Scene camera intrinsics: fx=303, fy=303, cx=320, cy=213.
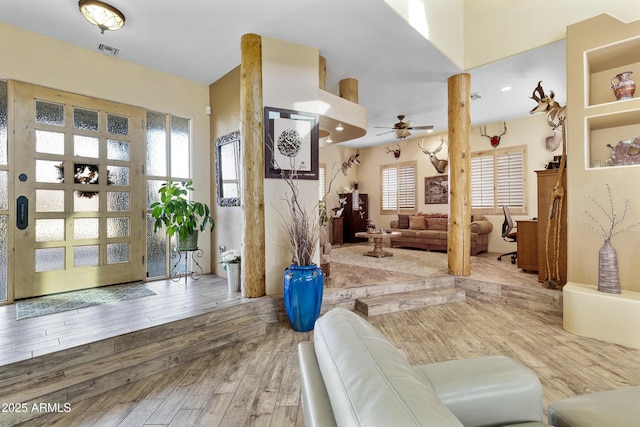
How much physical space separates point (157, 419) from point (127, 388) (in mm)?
558

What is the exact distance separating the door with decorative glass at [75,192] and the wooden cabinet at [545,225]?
546cm

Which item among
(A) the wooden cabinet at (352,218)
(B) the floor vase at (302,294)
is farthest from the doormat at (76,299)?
(A) the wooden cabinet at (352,218)

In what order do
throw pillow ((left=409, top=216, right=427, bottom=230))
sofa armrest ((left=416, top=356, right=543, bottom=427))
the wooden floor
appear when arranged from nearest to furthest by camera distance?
sofa armrest ((left=416, top=356, right=543, bottom=427)), the wooden floor, throw pillow ((left=409, top=216, right=427, bottom=230))

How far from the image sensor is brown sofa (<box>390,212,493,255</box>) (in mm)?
6617

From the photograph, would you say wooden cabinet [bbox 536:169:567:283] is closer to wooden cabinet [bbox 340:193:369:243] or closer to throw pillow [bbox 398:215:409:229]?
throw pillow [bbox 398:215:409:229]

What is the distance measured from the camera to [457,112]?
4.41 m

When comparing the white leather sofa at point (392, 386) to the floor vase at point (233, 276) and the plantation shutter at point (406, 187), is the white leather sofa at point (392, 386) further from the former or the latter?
the plantation shutter at point (406, 187)

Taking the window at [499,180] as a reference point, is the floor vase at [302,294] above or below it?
below

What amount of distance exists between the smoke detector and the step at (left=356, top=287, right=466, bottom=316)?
436 cm

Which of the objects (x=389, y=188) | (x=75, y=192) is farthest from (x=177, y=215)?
(x=389, y=188)

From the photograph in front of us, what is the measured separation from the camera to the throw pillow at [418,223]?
763cm

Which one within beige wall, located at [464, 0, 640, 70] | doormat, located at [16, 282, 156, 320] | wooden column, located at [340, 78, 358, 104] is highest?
beige wall, located at [464, 0, 640, 70]

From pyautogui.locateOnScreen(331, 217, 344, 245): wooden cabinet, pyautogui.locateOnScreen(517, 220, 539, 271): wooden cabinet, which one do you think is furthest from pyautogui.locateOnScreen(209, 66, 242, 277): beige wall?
pyautogui.locateOnScreen(331, 217, 344, 245): wooden cabinet

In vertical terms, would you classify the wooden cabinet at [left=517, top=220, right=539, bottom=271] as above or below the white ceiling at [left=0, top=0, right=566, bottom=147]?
below
